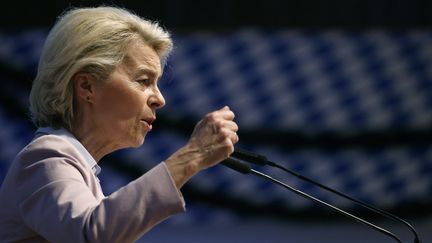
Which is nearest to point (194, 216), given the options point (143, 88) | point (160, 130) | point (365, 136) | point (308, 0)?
point (160, 130)

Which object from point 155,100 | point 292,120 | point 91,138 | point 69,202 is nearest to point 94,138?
point 91,138

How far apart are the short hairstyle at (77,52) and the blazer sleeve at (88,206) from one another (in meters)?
0.17

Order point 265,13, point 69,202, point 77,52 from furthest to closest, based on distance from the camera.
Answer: point 265,13, point 77,52, point 69,202

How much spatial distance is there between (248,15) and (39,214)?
271 centimetres

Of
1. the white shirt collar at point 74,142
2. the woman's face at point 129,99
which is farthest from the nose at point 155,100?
the white shirt collar at point 74,142

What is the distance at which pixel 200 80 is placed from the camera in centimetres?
451

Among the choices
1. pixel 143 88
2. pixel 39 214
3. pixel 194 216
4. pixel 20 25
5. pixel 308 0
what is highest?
pixel 143 88

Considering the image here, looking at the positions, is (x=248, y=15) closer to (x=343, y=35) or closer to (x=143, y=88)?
(x=343, y=35)

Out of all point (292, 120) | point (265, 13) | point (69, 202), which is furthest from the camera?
point (292, 120)

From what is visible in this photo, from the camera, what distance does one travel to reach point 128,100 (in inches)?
57.9

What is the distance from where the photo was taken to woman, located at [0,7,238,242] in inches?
50.5

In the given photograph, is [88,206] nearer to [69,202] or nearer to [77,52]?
[69,202]

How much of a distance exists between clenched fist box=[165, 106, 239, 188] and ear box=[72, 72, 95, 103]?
8.5 inches

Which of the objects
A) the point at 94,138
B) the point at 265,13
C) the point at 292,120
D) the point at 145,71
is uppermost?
the point at 145,71
